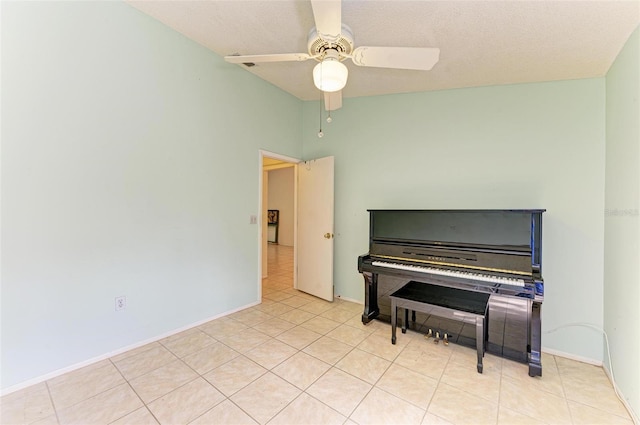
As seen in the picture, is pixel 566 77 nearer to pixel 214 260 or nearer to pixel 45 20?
pixel 214 260

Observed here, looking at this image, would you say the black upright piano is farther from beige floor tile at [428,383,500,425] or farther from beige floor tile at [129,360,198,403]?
beige floor tile at [129,360,198,403]

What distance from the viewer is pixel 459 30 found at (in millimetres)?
1912

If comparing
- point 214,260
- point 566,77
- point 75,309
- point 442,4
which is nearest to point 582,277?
point 566,77

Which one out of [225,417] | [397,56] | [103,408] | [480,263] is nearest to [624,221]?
[480,263]

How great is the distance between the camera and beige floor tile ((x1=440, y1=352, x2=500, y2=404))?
1.74 m

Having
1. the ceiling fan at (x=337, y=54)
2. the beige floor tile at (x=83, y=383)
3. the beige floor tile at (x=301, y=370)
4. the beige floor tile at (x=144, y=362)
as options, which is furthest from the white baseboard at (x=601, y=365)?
the beige floor tile at (x=83, y=383)

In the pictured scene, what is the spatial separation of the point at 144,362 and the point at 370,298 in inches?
79.4

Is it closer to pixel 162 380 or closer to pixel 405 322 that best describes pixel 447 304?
pixel 405 322

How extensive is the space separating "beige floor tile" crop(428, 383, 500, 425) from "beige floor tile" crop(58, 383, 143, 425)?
5.83ft

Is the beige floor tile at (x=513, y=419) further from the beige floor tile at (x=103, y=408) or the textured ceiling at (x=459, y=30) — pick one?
the textured ceiling at (x=459, y=30)

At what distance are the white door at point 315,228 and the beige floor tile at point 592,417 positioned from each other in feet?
7.41

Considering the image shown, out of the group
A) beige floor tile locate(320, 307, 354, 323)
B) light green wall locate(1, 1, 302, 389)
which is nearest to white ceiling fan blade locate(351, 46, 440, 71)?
light green wall locate(1, 1, 302, 389)

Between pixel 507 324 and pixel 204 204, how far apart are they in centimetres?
290

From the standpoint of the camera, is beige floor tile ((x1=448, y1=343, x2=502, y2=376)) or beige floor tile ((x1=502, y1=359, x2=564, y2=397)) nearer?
beige floor tile ((x1=502, y1=359, x2=564, y2=397))
